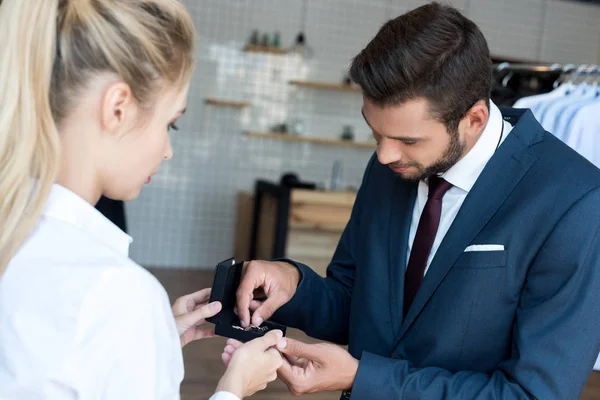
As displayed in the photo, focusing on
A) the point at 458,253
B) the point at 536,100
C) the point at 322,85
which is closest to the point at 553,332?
the point at 458,253

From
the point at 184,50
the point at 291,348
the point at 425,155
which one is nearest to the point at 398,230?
the point at 425,155

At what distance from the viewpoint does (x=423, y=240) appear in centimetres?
172

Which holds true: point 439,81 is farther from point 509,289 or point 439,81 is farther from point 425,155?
point 509,289

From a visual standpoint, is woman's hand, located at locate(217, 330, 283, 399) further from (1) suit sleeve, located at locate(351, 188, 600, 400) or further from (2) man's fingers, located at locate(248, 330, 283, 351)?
(1) suit sleeve, located at locate(351, 188, 600, 400)

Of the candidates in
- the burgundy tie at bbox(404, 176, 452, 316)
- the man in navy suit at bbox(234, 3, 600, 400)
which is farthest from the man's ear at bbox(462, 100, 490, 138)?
the burgundy tie at bbox(404, 176, 452, 316)

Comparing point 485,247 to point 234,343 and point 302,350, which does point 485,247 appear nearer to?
point 302,350

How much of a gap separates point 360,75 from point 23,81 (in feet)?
2.77

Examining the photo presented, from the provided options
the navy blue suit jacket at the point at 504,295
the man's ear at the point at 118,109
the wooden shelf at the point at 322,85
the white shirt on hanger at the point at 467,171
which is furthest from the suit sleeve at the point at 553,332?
the wooden shelf at the point at 322,85

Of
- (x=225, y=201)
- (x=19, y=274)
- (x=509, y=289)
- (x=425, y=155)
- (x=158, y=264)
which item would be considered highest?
(x=425, y=155)

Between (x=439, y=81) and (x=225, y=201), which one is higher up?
(x=439, y=81)

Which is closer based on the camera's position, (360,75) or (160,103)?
(160,103)

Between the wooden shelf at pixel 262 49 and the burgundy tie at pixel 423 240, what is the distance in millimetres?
5504

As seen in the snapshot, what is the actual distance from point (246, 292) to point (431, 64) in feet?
2.23

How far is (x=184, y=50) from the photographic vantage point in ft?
3.72
